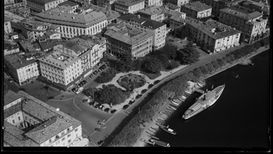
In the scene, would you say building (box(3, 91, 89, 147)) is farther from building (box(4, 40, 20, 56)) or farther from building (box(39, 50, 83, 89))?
building (box(4, 40, 20, 56))

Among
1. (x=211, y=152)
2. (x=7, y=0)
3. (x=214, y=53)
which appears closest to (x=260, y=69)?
(x=214, y=53)

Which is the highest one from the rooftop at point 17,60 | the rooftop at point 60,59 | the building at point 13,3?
the building at point 13,3

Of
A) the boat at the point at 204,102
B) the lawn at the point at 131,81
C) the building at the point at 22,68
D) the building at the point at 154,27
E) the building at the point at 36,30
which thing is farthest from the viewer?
the building at the point at 154,27

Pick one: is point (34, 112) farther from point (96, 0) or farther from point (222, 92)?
point (96, 0)

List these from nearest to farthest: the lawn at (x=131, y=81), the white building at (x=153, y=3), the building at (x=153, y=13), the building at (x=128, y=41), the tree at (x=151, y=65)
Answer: the lawn at (x=131, y=81) < the tree at (x=151, y=65) < the building at (x=128, y=41) < the building at (x=153, y=13) < the white building at (x=153, y=3)

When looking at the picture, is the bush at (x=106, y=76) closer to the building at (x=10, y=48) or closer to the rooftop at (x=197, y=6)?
the building at (x=10, y=48)

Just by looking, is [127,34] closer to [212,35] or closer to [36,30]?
[212,35]

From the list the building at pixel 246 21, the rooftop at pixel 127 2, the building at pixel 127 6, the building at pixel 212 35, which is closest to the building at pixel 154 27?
the building at pixel 212 35

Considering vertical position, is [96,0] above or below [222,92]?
above
